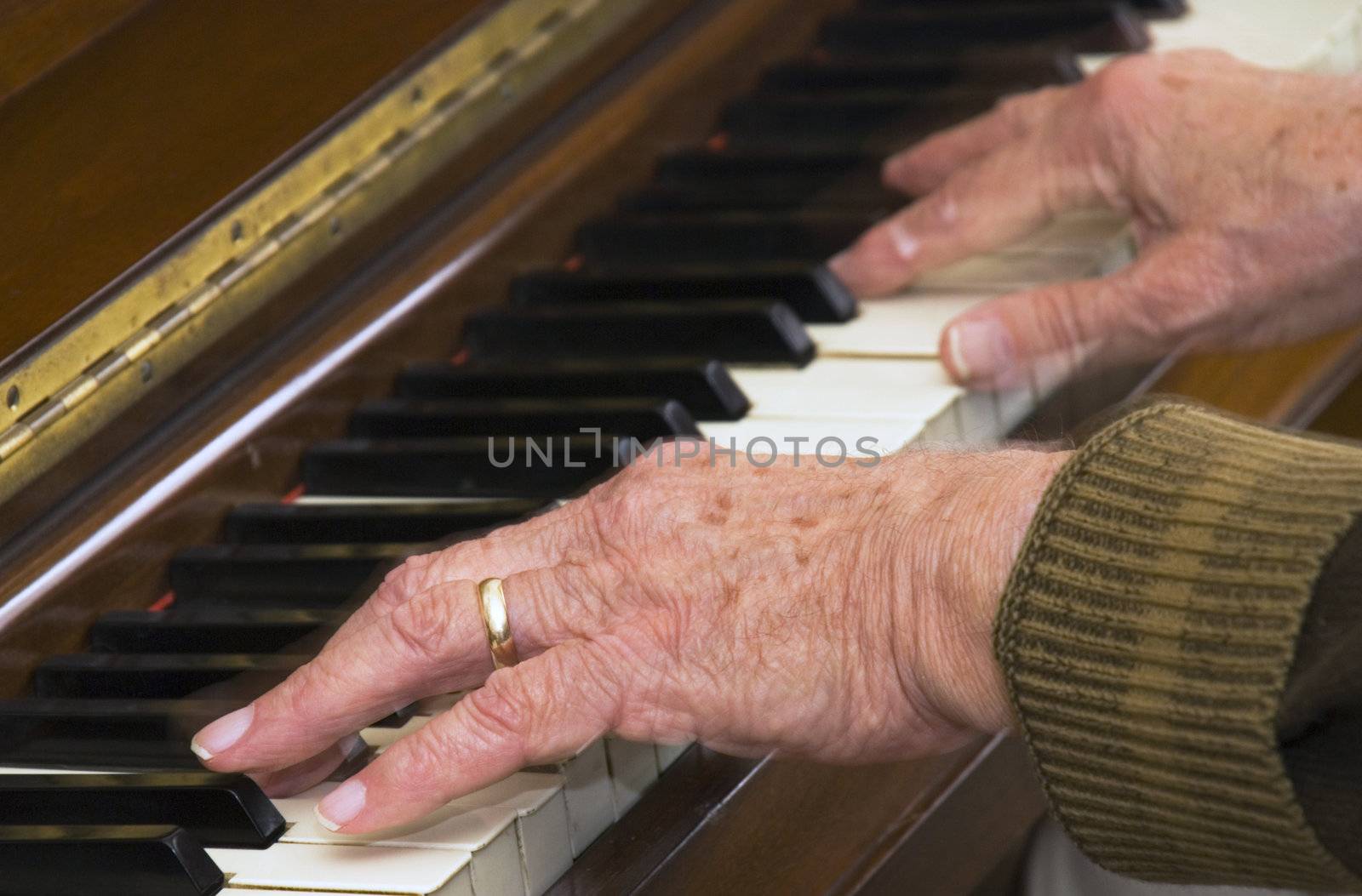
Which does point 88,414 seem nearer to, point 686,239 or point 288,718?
point 288,718

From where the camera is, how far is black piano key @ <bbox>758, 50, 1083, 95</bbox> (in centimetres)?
188

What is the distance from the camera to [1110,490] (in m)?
0.97

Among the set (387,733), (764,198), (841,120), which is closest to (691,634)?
(387,733)

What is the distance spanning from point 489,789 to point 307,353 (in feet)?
1.63

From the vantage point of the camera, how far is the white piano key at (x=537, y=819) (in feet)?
3.33

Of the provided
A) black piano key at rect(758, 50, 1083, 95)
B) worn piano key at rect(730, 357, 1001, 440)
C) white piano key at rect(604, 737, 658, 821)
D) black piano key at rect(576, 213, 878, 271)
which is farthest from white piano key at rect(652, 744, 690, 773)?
black piano key at rect(758, 50, 1083, 95)

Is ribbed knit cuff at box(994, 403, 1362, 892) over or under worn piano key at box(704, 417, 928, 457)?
under

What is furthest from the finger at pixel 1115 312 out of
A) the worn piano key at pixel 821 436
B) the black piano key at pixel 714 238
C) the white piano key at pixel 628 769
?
the white piano key at pixel 628 769

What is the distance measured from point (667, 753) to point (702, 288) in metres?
0.56

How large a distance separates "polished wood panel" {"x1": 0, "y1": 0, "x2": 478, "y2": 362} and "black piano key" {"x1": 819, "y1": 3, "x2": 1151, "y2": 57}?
0.72 m

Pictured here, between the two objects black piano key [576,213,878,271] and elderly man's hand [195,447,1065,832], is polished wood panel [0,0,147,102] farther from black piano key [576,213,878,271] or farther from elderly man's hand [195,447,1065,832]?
black piano key [576,213,878,271]

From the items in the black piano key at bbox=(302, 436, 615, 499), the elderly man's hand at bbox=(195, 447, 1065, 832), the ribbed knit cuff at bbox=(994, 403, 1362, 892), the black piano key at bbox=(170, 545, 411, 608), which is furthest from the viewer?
the black piano key at bbox=(302, 436, 615, 499)

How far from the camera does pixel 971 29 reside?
198 centimetres
